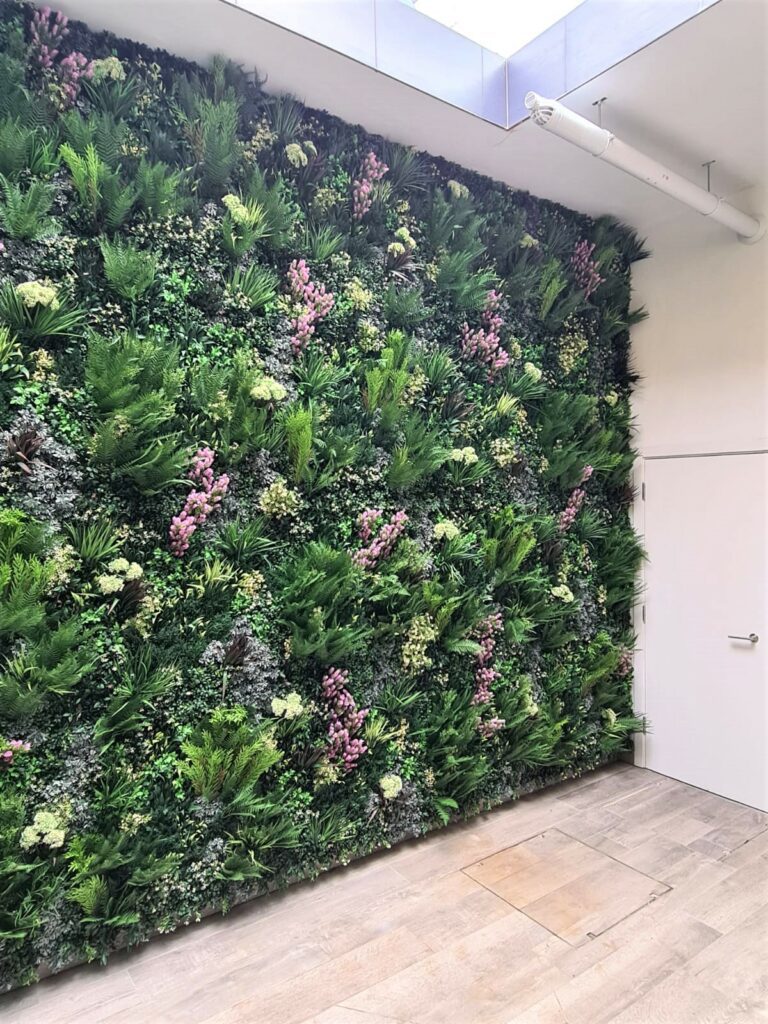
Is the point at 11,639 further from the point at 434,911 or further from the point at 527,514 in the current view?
the point at 527,514

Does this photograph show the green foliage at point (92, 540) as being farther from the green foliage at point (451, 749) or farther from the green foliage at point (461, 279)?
the green foliage at point (461, 279)

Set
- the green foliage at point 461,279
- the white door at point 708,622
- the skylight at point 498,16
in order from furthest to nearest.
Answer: the white door at point 708,622, the green foliage at point 461,279, the skylight at point 498,16

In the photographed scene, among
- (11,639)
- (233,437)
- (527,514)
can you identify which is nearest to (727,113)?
(527,514)

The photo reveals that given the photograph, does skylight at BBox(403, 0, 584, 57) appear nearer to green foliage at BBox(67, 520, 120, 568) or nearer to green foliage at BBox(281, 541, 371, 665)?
green foliage at BBox(281, 541, 371, 665)

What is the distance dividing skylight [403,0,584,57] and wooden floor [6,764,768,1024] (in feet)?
11.6

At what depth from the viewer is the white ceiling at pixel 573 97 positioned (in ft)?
7.31

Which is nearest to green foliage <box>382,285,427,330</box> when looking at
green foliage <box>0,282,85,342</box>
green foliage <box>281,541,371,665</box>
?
green foliage <box>281,541,371,665</box>

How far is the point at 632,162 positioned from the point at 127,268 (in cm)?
213

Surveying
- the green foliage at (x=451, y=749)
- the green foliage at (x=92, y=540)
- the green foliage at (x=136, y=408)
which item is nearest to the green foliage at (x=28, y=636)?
the green foliage at (x=92, y=540)

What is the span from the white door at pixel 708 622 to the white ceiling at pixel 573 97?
1.45 meters

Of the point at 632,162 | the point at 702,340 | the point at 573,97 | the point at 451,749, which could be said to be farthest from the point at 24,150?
the point at 702,340

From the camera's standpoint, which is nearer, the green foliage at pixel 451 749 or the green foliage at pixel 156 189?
the green foliage at pixel 156 189

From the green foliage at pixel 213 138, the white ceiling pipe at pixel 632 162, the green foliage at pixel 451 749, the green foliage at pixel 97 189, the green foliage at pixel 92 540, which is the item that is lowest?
the green foliage at pixel 451 749

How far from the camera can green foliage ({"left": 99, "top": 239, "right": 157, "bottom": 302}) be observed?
7.25ft
